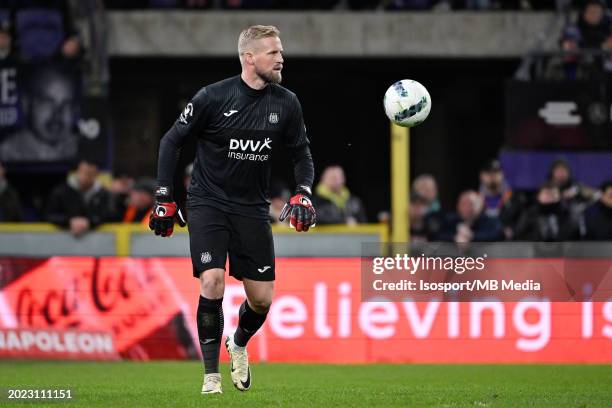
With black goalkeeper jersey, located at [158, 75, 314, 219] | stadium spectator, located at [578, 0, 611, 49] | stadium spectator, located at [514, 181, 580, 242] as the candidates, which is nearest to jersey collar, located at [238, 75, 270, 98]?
black goalkeeper jersey, located at [158, 75, 314, 219]

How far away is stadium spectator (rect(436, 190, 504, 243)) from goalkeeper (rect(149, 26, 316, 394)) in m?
5.71

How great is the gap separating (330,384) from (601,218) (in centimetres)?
533

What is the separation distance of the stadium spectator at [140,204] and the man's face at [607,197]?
15.6ft

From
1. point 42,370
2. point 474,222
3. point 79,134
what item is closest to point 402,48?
point 79,134

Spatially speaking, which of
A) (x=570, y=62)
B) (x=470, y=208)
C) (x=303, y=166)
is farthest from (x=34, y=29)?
(x=303, y=166)

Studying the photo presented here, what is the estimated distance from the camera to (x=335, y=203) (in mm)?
15047

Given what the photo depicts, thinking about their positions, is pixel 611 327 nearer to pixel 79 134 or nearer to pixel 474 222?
pixel 474 222

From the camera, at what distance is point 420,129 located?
2398 centimetres

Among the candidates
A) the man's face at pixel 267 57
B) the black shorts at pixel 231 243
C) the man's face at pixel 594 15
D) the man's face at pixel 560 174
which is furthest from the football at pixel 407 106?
the man's face at pixel 594 15

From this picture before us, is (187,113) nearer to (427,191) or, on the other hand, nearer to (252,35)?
(252,35)

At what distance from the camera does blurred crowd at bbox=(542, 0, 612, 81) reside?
56.3 feet

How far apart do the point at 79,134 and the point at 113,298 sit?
16.4 ft

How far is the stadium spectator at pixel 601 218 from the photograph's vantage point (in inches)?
577

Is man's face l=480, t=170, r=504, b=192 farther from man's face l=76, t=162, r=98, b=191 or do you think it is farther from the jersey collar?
the jersey collar
